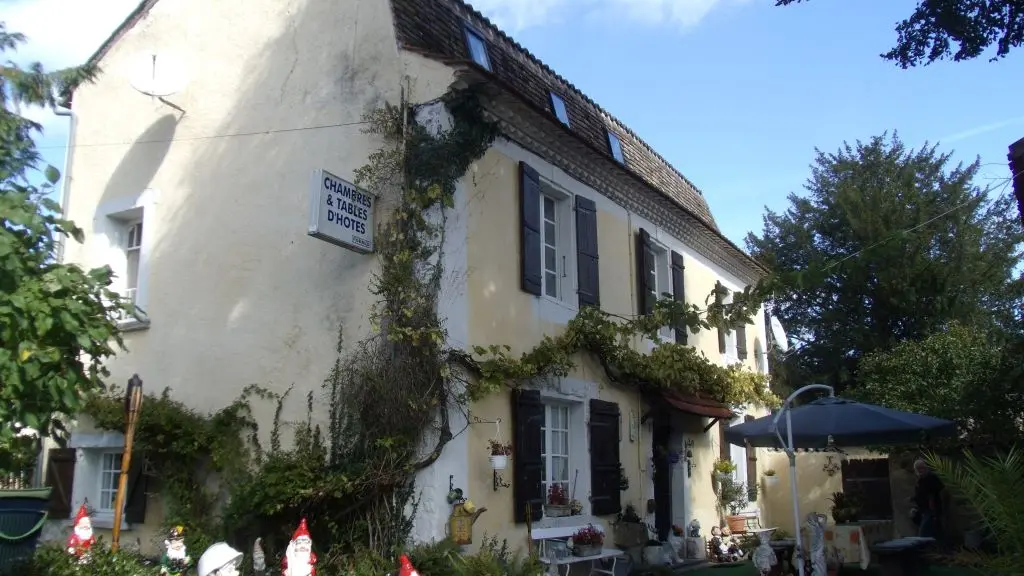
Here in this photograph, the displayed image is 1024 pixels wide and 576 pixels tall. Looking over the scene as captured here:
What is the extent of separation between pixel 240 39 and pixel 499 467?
5793 millimetres

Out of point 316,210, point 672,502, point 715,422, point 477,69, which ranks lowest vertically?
point 672,502

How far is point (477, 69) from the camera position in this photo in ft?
28.3

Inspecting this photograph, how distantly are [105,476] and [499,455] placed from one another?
5.13 meters

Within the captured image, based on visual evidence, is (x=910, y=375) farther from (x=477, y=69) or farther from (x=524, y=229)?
(x=477, y=69)

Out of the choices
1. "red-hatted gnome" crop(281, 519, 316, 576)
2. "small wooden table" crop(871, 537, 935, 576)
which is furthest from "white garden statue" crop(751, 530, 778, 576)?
"red-hatted gnome" crop(281, 519, 316, 576)

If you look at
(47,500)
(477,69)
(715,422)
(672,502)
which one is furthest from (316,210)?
(715,422)

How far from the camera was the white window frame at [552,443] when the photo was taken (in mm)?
10000

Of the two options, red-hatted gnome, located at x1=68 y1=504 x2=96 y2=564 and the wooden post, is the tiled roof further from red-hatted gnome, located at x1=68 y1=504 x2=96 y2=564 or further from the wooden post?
red-hatted gnome, located at x1=68 y1=504 x2=96 y2=564

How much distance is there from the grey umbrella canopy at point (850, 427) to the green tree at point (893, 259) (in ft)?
39.4

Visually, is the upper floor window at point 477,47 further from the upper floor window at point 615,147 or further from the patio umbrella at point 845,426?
the patio umbrella at point 845,426

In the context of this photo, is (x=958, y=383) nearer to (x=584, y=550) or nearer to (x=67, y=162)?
(x=584, y=550)

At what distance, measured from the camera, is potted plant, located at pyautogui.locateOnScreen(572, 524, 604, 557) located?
9.57 meters

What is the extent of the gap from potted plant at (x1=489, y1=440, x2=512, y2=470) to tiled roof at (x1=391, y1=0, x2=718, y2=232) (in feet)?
11.6

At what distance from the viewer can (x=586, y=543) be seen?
31.4ft
